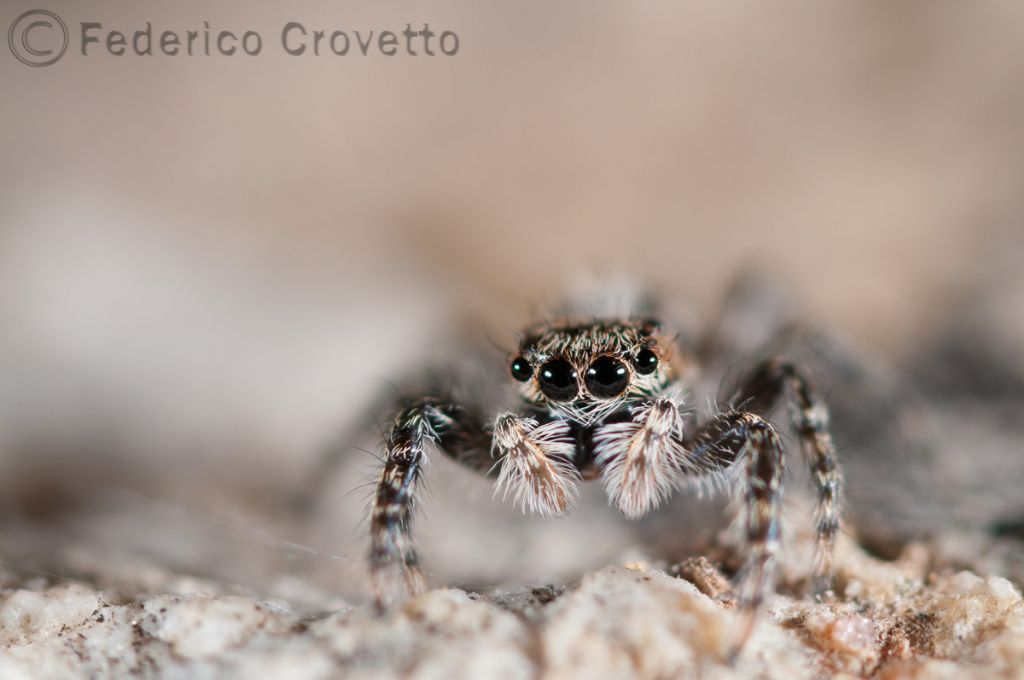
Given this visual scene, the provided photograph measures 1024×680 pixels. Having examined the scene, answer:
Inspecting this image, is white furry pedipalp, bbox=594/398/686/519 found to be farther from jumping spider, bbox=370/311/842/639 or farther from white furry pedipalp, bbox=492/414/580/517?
white furry pedipalp, bbox=492/414/580/517

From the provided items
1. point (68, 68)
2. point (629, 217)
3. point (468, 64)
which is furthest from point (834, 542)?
point (68, 68)

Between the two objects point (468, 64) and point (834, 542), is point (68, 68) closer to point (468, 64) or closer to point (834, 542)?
point (468, 64)

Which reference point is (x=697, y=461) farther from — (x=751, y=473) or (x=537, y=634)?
(x=537, y=634)

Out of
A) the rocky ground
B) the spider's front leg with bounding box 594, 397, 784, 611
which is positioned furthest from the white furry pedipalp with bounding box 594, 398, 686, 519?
the rocky ground

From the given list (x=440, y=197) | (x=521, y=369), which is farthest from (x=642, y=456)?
(x=440, y=197)

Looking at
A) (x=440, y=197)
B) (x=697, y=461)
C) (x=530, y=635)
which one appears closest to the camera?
(x=530, y=635)

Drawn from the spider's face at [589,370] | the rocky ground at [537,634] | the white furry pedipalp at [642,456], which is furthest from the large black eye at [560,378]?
the rocky ground at [537,634]
